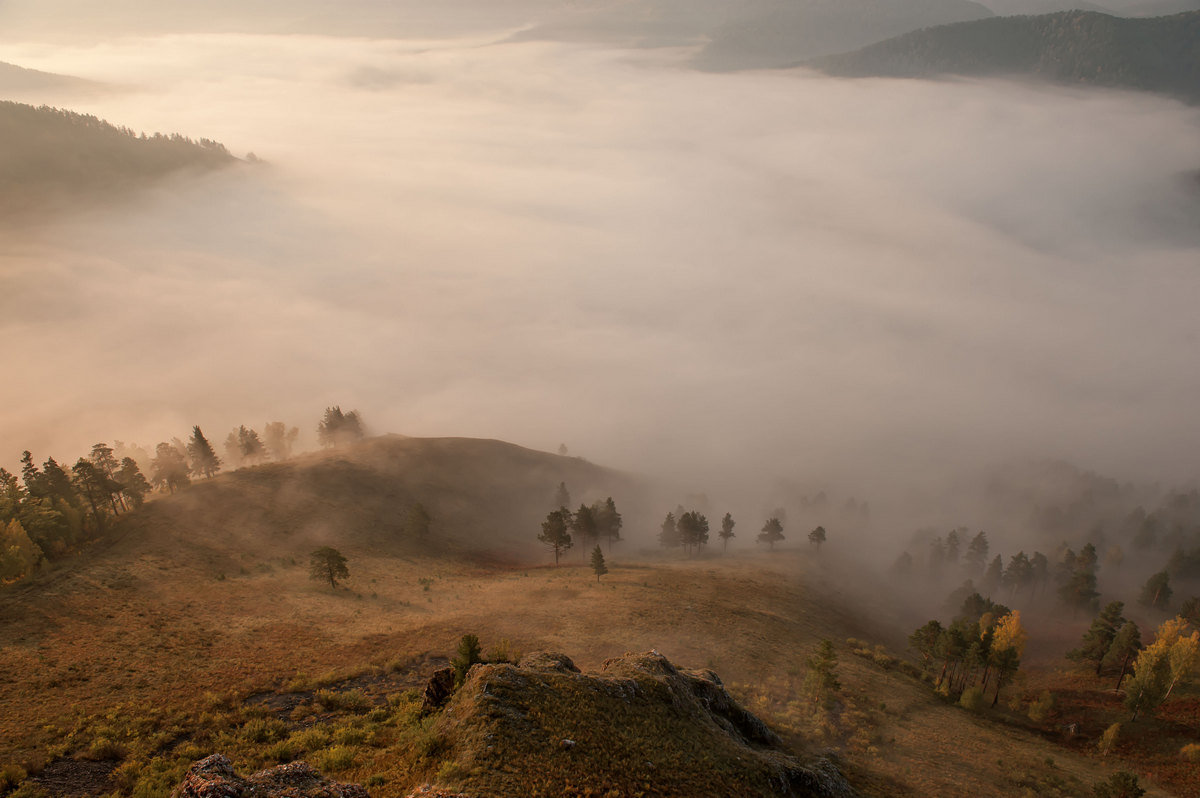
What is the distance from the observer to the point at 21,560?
5459 centimetres

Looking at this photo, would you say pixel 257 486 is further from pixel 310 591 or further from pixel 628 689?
pixel 628 689

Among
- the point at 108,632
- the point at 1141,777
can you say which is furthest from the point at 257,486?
the point at 1141,777

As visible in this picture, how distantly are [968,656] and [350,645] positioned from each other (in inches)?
2778

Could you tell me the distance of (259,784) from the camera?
1969 centimetres

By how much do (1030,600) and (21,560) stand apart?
187802 millimetres

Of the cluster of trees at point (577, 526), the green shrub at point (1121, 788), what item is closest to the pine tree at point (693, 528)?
the cluster of trees at point (577, 526)

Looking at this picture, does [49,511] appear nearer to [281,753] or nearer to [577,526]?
[281,753]

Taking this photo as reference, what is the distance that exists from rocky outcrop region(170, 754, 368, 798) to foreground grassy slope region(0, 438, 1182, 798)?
8.90 ft

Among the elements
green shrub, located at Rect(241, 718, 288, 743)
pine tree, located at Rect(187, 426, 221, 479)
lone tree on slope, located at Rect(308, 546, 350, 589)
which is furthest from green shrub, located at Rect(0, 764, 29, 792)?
pine tree, located at Rect(187, 426, 221, 479)

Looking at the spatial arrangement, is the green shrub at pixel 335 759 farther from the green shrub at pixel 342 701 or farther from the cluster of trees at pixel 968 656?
the cluster of trees at pixel 968 656

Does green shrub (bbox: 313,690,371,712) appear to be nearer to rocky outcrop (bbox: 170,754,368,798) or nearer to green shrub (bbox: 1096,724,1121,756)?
rocky outcrop (bbox: 170,754,368,798)

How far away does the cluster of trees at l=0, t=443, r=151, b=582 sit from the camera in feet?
188

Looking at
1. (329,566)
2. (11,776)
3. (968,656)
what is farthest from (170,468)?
(968,656)

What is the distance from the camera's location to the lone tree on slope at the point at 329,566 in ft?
209
